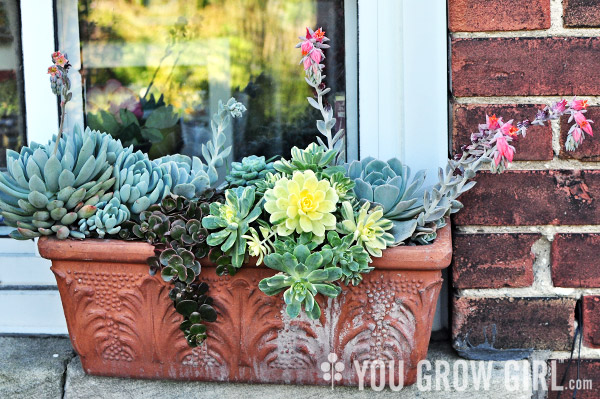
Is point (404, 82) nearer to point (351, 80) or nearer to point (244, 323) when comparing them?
point (351, 80)

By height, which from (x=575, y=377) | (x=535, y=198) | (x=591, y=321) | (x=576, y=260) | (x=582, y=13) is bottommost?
(x=575, y=377)

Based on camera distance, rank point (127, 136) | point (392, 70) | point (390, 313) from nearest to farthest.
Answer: point (390, 313), point (392, 70), point (127, 136)

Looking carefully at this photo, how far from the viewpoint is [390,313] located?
3.36ft

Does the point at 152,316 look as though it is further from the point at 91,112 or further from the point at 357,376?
the point at 91,112

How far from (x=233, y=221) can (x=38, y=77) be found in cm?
62

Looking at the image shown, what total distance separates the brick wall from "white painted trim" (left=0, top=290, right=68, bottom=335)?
0.81m

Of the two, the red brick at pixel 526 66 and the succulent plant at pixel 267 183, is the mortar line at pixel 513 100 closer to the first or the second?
the red brick at pixel 526 66

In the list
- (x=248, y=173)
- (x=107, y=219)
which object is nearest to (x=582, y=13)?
(x=248, y=173)

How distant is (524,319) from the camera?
113cm

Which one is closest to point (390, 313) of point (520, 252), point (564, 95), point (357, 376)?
point (357, 376)

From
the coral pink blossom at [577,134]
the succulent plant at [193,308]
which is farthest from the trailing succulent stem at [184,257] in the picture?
the coral pink blossom at [577,134]

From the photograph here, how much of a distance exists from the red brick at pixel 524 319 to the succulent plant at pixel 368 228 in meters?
0.25

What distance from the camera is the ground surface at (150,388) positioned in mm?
1087

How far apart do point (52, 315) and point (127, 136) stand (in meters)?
0.41
